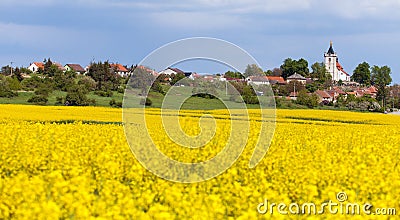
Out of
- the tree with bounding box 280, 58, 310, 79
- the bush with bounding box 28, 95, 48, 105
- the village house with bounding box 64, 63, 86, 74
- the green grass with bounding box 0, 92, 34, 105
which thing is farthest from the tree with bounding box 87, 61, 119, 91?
the tree with bounding box 280, 58, 310, 79

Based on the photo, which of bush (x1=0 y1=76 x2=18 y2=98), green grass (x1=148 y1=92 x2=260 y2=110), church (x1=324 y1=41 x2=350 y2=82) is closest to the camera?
green grass (x1=148 y1=92 x2=260 y2=110)

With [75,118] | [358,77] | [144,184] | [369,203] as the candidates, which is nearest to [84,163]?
[144,184]

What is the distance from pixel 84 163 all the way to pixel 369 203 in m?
5.37

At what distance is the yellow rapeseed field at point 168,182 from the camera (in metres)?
7.09

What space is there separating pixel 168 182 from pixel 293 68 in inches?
4502

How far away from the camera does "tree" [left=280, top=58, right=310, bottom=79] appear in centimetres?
12300

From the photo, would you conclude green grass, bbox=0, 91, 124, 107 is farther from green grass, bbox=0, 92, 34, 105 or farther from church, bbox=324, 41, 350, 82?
church, bbox=324, 41, 350, 82

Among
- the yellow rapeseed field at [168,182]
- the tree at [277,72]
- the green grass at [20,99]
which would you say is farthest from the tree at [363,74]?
the yellow rapeseed field at [168,182]

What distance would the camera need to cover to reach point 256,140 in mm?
14562

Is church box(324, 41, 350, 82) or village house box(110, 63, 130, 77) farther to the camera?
church box(324, 41, 350, 82)

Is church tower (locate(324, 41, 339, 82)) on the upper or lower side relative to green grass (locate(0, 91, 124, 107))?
upper

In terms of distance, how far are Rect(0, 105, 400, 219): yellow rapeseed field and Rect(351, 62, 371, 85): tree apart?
13654 centimetres

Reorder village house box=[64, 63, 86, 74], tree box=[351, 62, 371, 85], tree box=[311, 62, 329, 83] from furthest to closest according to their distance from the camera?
tree box=[351, 62, 371, 85] → tree box=[311, 62, 329, 83] → village house box=[64, 63, 86, 74]

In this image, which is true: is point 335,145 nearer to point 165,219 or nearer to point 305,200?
point 305,200
